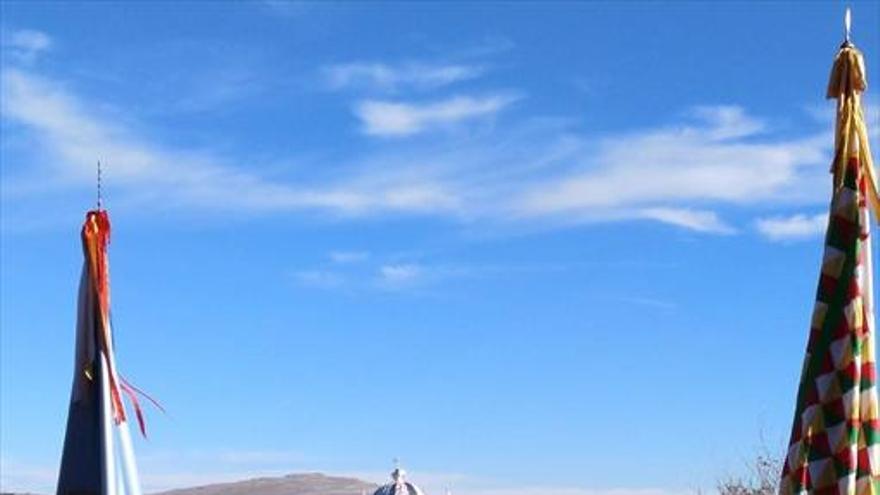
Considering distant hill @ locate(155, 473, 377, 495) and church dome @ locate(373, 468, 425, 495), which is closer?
church dome @ locate(373, 468, 425, 495)

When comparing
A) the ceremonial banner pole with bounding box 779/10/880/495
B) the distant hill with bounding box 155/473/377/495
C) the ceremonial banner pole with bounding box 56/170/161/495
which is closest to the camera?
the ceremonial banner pole with bounding box 779/10/880/495

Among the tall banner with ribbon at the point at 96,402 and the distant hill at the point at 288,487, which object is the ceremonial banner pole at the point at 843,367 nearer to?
the tall banner with ribbon at the point at 96,402

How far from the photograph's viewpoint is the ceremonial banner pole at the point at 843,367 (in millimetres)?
6949

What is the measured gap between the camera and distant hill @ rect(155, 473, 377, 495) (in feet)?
94.8

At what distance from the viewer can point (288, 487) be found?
32562 mm

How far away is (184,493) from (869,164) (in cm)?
3086

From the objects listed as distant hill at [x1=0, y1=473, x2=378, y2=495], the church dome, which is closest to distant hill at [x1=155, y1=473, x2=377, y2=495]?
distant hill at [x1=0, y1=473, x2=378, y2=495]

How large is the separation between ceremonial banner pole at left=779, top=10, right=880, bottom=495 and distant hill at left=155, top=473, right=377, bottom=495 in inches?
766

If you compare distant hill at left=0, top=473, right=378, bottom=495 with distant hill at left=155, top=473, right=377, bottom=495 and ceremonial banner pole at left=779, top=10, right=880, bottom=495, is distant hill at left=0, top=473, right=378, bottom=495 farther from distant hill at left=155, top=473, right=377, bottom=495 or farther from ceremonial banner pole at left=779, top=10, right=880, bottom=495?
ceremonial banner pole at left=779, top=10, right=880, bottom=495

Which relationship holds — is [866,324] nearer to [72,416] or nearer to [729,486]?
[72,416]

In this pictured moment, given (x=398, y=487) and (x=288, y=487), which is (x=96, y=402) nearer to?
(x=398, y=487)

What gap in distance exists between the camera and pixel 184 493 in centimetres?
3662

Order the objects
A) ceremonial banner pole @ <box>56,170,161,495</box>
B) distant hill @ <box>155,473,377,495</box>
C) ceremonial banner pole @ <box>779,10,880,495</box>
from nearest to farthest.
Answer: ceremonial banner pole @ <box>779,10,880,495</box> < ceremonial banner pole @ <box>56,170,161,495</box> < distant hill @ <box>155,473,377,495</box>

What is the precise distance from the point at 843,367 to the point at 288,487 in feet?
86.4
